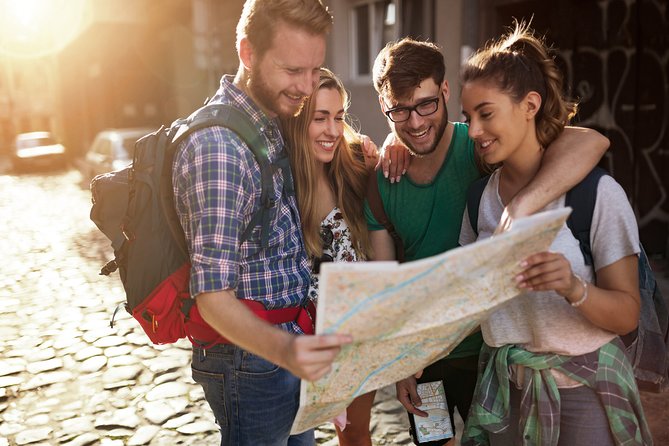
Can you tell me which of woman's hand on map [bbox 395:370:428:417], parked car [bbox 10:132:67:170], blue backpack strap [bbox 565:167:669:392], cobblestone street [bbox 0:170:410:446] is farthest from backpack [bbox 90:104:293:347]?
parked car [bbox 10:132:67:170]

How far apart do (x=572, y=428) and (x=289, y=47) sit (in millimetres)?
1586

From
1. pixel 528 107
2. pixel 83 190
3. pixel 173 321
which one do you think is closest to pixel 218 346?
pixel 173 321

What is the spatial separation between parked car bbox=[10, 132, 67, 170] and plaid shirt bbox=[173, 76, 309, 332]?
2407 cm

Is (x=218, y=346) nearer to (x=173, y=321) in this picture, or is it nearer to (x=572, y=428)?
(x=173, y=321)

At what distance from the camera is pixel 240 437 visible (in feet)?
6.87

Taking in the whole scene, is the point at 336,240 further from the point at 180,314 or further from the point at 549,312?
the point at 549,312

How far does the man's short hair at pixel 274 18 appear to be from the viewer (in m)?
1.92

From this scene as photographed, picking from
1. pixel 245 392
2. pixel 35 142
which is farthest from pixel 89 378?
pixel 35 142

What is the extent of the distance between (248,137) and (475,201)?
0.94 m

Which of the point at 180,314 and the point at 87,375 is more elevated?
the point at 180,314

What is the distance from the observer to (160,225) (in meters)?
1.93

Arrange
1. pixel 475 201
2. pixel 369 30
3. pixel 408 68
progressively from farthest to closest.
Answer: pixel 369 30, pixel 408 68, pixel 475 201

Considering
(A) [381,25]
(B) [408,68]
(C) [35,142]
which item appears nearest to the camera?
(B) [408,68]

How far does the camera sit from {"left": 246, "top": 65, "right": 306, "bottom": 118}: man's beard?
200cm
